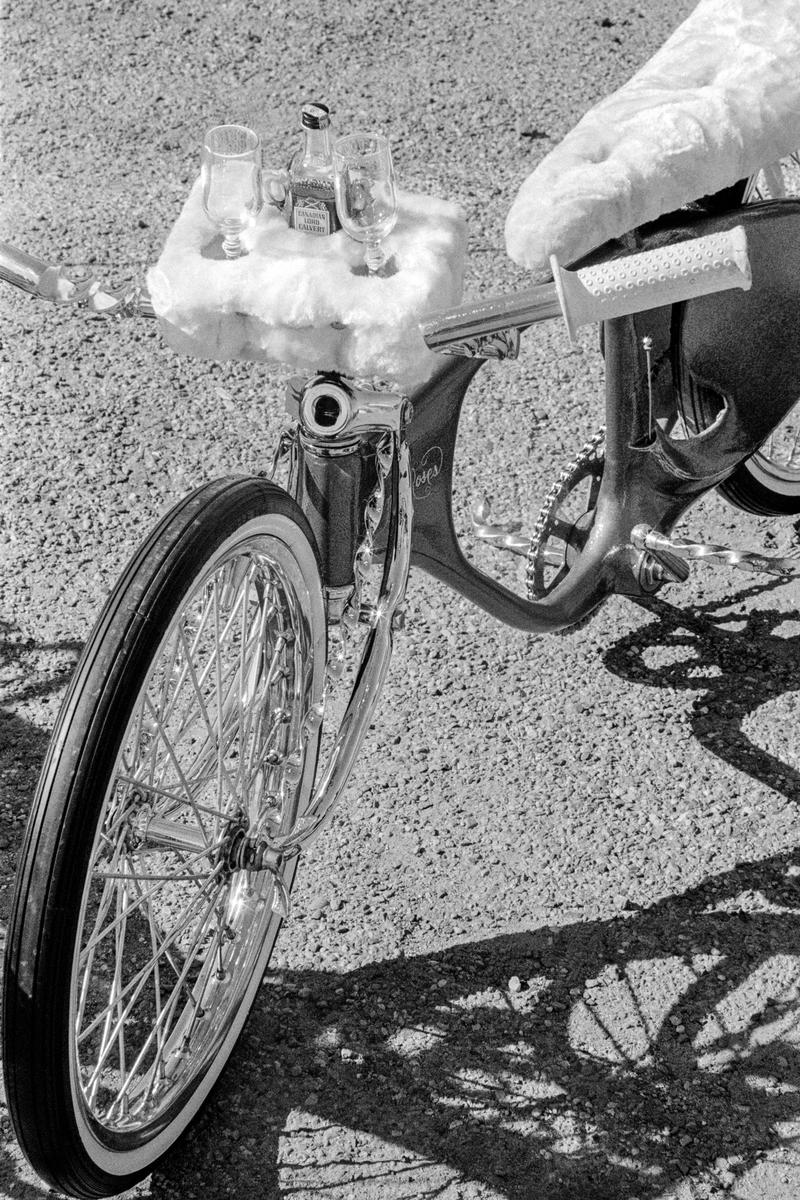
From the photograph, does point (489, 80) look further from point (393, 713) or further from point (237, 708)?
point (237, 708)

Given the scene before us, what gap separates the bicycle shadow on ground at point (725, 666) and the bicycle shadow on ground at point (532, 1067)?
34 centimetres

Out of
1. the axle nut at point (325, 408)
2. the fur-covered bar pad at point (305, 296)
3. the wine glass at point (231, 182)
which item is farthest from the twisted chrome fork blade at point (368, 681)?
the wine glass at point (231, 182)

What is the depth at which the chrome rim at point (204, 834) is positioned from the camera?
6.70ft

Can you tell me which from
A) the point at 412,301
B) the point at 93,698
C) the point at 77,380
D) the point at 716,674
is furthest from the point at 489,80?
the point at 93,698

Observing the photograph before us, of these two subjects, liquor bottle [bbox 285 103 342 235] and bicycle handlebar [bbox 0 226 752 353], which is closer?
bicycle handlebar [bbox 0 226 752 353]

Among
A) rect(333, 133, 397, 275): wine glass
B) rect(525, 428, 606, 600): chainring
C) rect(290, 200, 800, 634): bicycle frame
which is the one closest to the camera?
rect(333, 133, 397, 275): wine glass

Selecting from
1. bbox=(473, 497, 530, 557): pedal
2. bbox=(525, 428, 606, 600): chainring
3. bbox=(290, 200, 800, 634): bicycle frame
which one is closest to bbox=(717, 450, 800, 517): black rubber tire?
bbox=(290, 200, 800, 634): bicycle frame

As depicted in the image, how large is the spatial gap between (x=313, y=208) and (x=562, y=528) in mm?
1068

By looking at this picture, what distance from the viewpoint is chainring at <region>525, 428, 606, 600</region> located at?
9.20 ft

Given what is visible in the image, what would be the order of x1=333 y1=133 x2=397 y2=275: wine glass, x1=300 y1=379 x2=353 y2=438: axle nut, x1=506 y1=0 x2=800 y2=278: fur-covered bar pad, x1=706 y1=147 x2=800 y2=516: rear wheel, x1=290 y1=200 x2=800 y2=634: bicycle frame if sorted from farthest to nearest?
x1=706 y1=147 x2=800 y2=516: rear wheel, x1=290 y1=200 x2=800 y2=634: bicycle frame, x1=506 y1=0 x2=800 y2=278: fur-covered bar pad, x1=300 y1=379 x2=353 y2=438: axle nut, x1=333 y1=133 x2=397 y2=275: wine glass

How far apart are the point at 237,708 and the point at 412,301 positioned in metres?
0.69

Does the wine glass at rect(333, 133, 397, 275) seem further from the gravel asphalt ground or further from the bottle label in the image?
the gravel asphalt ground

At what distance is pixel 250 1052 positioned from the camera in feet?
7.77

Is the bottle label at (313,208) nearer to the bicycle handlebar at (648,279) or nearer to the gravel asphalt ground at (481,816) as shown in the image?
the bicycle handlebar at (648,279)
